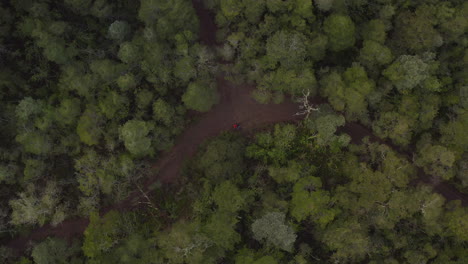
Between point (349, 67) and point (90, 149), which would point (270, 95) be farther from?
point (90, 149)

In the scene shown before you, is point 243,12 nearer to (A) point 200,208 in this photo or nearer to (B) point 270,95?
(B) point 270,95

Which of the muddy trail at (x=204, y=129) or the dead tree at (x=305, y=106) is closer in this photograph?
the dead tree at (x=305, y=106)

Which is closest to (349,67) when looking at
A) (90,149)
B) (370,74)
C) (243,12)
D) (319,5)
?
(370,74)

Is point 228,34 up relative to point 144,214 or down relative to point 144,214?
up

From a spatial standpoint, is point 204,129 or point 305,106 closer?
point 305,106

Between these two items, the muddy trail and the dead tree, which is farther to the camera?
the muddy trail

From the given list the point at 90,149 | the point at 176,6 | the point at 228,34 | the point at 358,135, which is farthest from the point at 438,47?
the point at 90,149

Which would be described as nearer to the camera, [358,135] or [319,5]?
[319,5]

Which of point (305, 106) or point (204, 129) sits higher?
point (204, 129)

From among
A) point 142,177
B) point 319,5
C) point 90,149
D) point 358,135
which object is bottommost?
point 358,135
